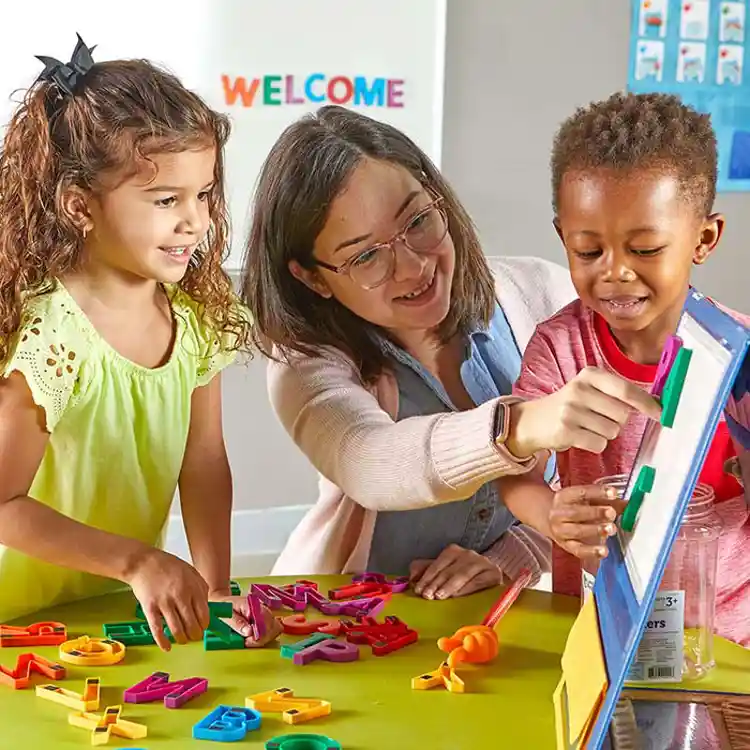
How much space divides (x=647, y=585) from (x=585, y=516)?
0.23 m

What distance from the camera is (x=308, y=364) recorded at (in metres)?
1.51

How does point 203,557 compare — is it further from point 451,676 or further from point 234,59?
point 234,59

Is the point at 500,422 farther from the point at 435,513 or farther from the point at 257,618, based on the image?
the point at 435,513

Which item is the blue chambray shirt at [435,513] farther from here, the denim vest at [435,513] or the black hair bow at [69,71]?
the black hair bow at [69,71]

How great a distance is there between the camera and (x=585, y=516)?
1.04 meters

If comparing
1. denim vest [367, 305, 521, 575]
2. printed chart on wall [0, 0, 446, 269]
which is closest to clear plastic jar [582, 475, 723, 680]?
denim vest [367, 305, 521, 575]

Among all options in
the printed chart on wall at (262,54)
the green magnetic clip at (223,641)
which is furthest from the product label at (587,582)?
the printed chart on wall at (262,54)

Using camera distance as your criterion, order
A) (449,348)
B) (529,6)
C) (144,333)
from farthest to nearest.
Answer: (529,6), (449,348), (144,333)

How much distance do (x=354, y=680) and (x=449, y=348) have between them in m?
0.63

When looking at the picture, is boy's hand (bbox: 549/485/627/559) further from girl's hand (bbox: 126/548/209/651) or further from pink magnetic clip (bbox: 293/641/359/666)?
girl's hand (bbox: 126/548/209/651)

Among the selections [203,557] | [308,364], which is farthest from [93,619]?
[308,364]

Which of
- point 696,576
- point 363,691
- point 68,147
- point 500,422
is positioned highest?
point 68,147

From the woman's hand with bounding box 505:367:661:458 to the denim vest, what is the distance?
0.46 metres

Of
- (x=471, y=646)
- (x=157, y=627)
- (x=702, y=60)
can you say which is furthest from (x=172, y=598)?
(x=702, y=60)
